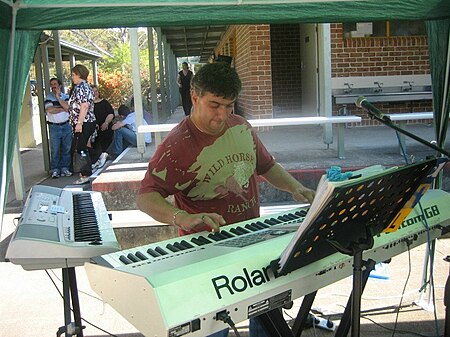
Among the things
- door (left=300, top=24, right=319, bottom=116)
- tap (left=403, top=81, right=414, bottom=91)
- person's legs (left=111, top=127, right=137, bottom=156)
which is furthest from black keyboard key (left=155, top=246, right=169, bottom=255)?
tap (left=403, top=81, right=414, bottom=91)

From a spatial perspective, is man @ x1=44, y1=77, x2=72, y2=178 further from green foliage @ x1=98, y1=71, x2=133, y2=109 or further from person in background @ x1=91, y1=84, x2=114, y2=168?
green foliage @ x1=98, y1=71, x2=133, y2=109

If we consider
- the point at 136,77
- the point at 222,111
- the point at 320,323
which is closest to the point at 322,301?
the point at 320,323

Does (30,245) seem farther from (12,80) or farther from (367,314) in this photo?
(367,314)

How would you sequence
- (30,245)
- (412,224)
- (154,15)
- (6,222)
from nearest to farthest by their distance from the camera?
(30,245) < (412,224) < (154,15) < (6,222)

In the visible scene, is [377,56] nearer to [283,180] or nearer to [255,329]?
[283,180]

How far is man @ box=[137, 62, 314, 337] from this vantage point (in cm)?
228

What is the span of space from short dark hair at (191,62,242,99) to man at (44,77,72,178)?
6.39 meters

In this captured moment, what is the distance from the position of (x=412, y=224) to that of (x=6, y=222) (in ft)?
16.5

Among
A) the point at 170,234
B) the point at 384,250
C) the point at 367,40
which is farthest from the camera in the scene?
the point at 367,40

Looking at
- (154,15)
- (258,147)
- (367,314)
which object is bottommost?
(367,314)

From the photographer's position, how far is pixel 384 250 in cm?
213

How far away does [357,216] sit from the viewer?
5.48ft

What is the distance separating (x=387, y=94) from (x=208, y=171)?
299 inches

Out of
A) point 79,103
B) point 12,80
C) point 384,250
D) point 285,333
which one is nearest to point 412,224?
point 384,250
